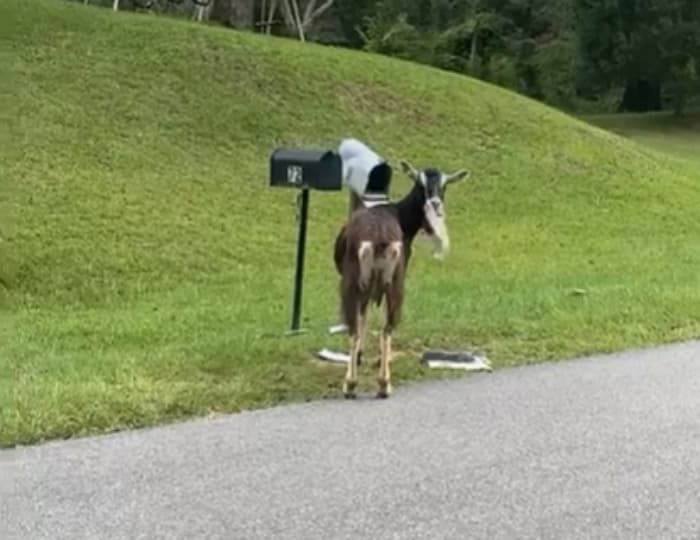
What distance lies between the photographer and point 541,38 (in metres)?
35.1

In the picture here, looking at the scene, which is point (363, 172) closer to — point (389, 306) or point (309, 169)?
point (309, 169)

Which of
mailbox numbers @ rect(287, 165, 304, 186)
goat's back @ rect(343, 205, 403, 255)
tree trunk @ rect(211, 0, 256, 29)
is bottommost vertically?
goat's back @ rect(343, 205, 403, 255)

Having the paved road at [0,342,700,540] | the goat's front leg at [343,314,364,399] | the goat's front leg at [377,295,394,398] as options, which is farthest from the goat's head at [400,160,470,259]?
the paved road at [0,342,700,540]

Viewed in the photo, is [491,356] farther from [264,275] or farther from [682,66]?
[682,66]

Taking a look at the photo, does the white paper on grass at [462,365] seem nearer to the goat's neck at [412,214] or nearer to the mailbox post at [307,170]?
the goat's neck at [412,214]

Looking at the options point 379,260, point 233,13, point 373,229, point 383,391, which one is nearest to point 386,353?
point 383,391

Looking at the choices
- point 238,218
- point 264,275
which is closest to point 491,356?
point 264,275

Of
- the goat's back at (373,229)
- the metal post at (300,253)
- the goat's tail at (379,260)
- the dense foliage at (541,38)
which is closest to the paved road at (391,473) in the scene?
the goat's tail at (379,260)

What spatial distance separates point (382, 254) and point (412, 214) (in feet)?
1.42

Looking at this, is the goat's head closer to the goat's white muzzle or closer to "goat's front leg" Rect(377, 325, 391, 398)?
the goat's white muzzle

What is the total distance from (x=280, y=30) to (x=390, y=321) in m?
20.8

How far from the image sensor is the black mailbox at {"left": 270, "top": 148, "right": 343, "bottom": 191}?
6.85 meters

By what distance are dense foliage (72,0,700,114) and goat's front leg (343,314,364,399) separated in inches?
708

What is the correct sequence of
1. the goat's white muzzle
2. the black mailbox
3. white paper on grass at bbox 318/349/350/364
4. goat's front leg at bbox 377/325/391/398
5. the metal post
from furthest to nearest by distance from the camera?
the metal post, the black mailbox, white paper on grass at bbox 318/349/350/364, the goat's white muzzle, goat's front leg at bbox 377/325/391/398
